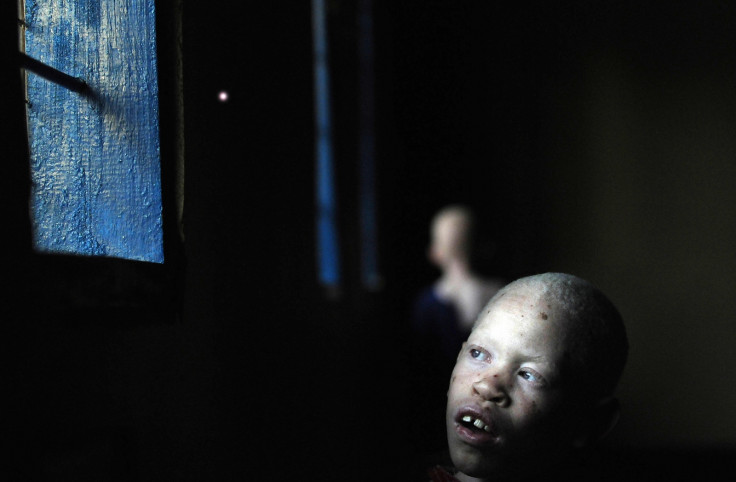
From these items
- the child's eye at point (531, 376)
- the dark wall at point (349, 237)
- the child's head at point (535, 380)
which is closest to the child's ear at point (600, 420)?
the child's head at point (535, 380)

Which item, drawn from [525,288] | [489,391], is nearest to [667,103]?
[525,288]

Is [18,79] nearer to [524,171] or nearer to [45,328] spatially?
[45,328]

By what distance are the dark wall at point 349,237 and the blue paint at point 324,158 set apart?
0.07 meters

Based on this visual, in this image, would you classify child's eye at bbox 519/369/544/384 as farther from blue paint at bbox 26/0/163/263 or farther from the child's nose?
blue paint at bbox 26/0/163/263

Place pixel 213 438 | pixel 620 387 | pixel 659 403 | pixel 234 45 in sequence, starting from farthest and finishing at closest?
pixel 620 387, pixel 659 403, pixel 234 45, pixel 213 438

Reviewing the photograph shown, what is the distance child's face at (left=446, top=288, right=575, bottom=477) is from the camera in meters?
0.97

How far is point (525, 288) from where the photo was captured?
105 cm

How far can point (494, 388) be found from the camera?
981 millimetres

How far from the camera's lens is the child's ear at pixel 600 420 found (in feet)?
3.41

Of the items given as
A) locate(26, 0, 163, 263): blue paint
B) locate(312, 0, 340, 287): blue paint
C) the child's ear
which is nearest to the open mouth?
the child's ear

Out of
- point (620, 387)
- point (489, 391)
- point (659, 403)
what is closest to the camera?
point (489, 391)

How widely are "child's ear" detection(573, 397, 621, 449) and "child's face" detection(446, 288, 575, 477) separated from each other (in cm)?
4

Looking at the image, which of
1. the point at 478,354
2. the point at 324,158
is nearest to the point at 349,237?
the point at 324,158

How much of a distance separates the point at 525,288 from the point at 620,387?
64.3 inches
